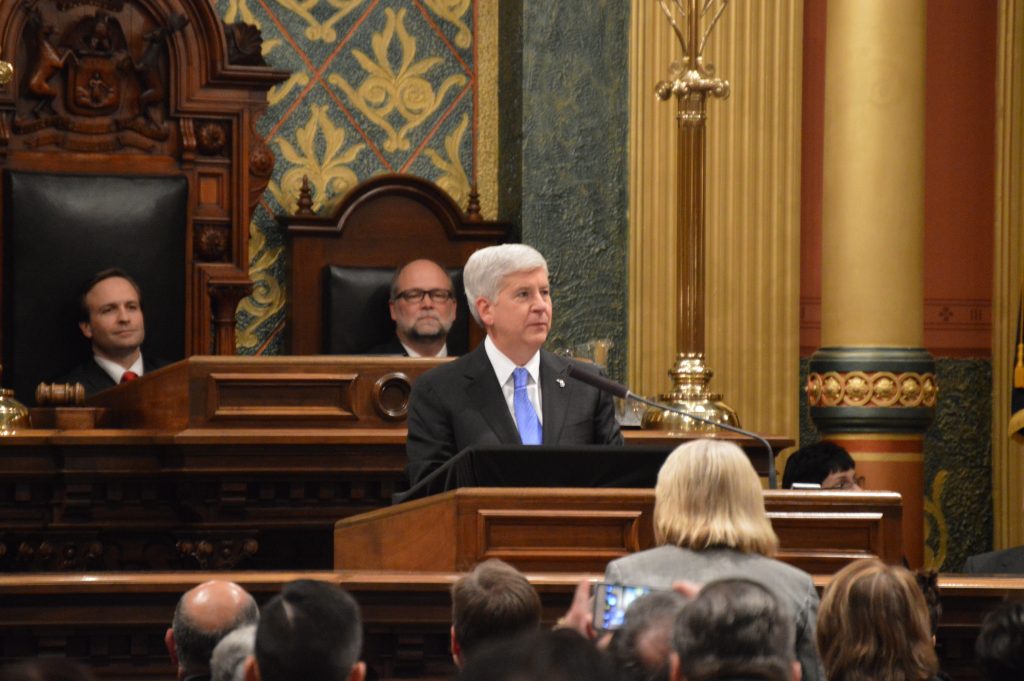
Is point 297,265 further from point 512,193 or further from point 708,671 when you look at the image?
point 708,671

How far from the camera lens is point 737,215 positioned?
779 centimetres

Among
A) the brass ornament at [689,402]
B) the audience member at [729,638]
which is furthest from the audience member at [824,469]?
the audience member at [729,638]

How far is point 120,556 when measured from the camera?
555 centimetres

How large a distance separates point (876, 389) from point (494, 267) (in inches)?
127

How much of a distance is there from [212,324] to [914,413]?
2865 millimetres

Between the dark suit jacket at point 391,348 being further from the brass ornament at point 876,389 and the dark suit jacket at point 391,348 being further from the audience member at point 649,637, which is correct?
the audience member at point 649,637

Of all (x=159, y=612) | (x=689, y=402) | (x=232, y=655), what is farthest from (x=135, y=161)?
(x=232, y=655)

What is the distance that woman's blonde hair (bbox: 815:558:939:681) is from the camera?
9.44 ft

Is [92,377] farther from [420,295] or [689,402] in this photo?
[689,402]

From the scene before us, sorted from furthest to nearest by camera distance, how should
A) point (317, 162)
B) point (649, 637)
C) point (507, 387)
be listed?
1. point (317, 162)
2. point (507, 387)
3. point (649, 637)

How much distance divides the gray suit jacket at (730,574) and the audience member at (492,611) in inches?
11.7

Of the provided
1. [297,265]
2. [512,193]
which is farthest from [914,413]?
[297,265]

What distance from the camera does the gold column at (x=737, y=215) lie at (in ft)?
25.3

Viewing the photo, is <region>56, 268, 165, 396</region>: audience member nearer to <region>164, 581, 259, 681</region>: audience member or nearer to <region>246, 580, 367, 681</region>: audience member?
<region>164, 581, 259, 681</region>: audience member
